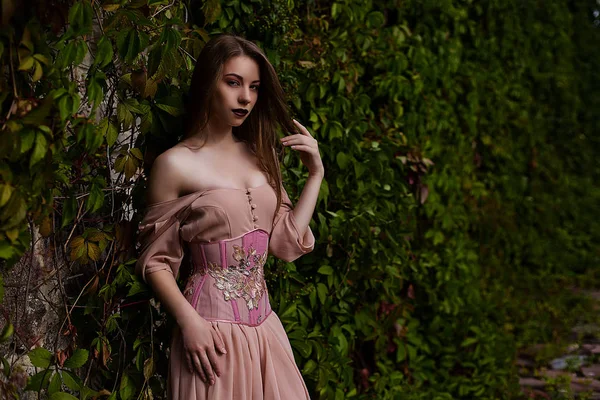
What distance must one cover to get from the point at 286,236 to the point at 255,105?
38 cm

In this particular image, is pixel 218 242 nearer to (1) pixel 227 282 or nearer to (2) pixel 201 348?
(1) pixel 227 282

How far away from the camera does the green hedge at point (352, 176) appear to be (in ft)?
6.20

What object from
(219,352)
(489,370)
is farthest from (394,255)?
(219,352)

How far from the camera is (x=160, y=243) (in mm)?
2100

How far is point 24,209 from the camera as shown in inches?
65.8

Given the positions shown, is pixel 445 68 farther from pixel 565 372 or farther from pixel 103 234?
pixel 103 234

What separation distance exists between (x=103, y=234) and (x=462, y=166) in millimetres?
2947

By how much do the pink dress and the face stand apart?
0.20 metres

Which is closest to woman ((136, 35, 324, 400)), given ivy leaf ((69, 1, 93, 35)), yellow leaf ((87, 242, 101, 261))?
yellow leaf ((87, 242, 101, 261))

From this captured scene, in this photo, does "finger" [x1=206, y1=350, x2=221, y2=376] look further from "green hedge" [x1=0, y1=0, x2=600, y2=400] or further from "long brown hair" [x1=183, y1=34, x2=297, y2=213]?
"long brown hair" [x1=183, y1=34, x2=297, y2=213]

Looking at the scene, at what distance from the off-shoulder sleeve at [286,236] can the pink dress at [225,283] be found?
10 cm

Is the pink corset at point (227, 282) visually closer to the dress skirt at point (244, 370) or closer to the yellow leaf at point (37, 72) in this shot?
the dress skirt at point (244, 370)

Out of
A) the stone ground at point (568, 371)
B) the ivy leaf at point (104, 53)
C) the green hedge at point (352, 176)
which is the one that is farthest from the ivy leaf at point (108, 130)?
the stone ground at point (568, 371)

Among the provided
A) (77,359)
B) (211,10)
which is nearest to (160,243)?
(77,359)
